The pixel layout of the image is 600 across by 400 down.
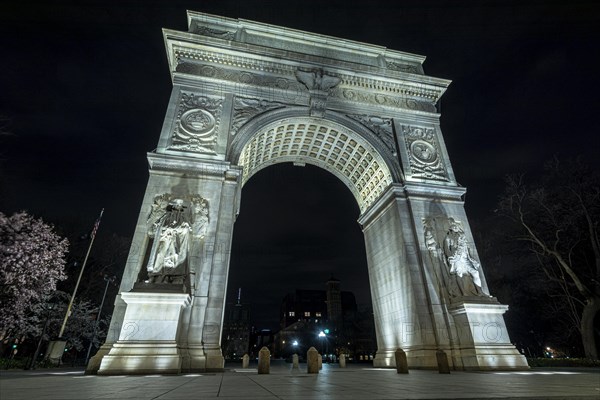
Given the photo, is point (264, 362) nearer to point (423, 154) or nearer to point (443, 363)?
point (443, 363)

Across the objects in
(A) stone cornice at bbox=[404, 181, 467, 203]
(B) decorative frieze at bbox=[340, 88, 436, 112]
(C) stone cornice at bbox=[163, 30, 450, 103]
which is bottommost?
(A) stone cornice at bbox=[404, 181, 467, 203]

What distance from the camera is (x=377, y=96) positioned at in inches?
816

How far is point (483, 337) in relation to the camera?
12.6 meters

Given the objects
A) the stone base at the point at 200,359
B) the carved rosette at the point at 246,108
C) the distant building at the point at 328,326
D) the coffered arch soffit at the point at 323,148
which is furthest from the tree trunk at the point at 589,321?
the distant building at the point at 328,326

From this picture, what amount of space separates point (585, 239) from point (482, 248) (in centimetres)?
660

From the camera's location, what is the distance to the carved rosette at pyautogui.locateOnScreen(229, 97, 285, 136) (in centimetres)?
1728

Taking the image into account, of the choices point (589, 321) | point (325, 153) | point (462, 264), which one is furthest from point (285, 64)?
point (589, 321)

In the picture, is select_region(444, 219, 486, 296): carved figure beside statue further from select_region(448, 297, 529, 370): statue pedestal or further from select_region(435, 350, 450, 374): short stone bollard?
select_region(435, 350, 450, 374): short stone bollard

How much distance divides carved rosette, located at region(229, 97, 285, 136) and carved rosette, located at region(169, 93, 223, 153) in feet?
2.89

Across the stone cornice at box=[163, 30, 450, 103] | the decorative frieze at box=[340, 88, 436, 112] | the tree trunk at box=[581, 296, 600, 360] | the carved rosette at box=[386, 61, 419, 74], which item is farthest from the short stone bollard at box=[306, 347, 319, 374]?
the carved rosette at box=[386, 61, 419, 74]

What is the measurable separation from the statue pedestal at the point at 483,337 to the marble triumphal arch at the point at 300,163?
0.16 ft

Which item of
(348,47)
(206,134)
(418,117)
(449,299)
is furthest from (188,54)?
(449,299)

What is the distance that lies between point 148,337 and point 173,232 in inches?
150

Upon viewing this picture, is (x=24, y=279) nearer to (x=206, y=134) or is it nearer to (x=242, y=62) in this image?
Answer: (x=206, y=134)
